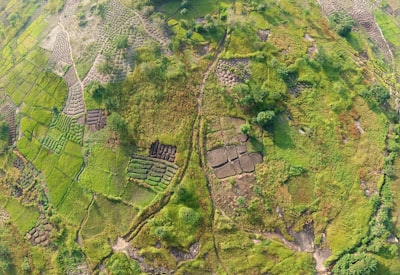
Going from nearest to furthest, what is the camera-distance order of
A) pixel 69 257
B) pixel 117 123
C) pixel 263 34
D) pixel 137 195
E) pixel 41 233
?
pixel 69 257 → pixel 137 195 → pixel 117 123 → pixel 41 233 → pixel 263 34

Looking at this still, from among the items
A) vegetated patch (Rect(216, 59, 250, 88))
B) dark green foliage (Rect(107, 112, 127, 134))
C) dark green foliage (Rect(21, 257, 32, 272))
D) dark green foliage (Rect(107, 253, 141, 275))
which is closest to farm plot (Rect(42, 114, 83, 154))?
dark green foliage (Rect(107, 112, 127, 134))

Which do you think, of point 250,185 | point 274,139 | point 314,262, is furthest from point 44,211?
point 314,262

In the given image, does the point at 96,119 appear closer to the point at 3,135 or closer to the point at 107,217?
the point at 107,217

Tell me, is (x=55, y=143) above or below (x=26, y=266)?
above

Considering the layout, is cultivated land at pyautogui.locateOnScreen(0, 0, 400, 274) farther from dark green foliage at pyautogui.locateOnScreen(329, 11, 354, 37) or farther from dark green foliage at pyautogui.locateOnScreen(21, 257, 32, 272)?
dark green foliage at pyautogui.locateOnScreen(21, 257, 32, 272)

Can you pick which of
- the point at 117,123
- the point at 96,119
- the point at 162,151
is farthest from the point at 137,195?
the point at 96,119

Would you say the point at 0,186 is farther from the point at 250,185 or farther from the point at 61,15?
the point at 250,185

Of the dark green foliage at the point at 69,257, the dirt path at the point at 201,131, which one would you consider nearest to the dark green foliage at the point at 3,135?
the dark green foliage at the point at 69,257

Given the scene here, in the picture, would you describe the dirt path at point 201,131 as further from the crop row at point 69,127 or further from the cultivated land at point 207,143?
the crop row at point 69,127
